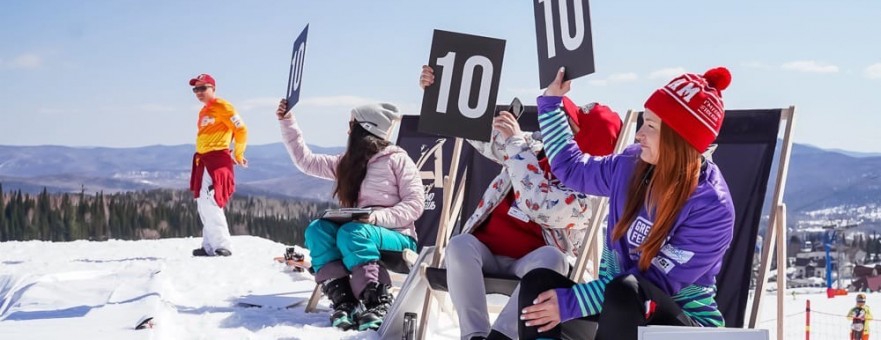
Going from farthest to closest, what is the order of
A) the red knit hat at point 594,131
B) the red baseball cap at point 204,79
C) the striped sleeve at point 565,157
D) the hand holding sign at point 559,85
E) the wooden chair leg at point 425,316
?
the red baseball cap at point 204,79 < the wooden chair leg at point 425,316 < the red knit hat at point 594,131 < the hand holding sign at point 559,85 < the striped sleeve at point 565,157

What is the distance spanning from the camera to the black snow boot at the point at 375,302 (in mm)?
4262

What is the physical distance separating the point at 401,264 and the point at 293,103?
1.15 metres

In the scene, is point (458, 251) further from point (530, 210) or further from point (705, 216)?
point (705, 216)

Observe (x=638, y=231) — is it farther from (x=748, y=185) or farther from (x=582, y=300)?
(x=748, y=185)

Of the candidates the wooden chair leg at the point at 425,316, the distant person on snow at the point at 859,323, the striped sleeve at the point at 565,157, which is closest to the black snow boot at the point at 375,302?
the wooden chair leg at the point at 425,316

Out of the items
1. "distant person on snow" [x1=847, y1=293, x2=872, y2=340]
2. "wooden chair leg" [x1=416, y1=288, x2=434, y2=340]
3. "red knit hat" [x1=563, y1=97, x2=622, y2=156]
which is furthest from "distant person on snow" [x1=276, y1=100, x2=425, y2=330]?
"distant person on snow" [x1=847, y1=293, x2=872, y2=340]

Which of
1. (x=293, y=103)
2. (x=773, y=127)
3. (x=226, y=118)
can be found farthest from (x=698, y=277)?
(x=226, y=118)

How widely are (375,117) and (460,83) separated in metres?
1.09

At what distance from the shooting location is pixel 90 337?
391 centimetres

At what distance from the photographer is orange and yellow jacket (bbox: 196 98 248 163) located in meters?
8.17

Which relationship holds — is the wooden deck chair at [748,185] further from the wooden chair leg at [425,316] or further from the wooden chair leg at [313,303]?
the wooden chair leg at [313,303]

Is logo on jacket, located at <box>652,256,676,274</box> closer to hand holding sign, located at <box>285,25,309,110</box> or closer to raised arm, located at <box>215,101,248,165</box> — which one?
hand holding sign, located at <box>285,25,309,110</box>

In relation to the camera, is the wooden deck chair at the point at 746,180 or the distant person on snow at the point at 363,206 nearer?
the wooden deck chair at the point at 746,180

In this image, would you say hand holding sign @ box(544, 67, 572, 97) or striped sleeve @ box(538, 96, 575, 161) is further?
hand holding sign @ box(544, 67, 572, 97)
